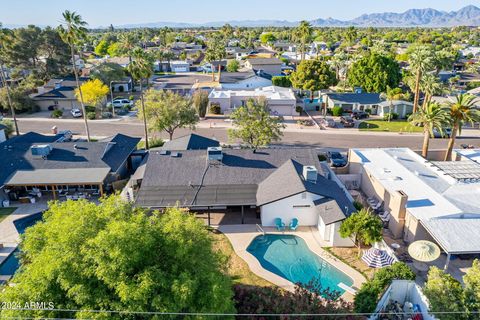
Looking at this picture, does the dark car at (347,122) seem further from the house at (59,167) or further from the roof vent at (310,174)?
the house at (59,167)

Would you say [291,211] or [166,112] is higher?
[166,112]

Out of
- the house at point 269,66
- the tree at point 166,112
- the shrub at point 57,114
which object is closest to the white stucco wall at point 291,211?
the tree at point 166,112

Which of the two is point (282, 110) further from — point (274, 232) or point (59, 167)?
point (59, 167)

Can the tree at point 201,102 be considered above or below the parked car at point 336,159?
above

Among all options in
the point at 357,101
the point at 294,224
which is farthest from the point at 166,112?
the point at 357,101

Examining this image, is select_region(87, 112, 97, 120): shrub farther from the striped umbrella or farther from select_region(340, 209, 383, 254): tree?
the striped umbrella

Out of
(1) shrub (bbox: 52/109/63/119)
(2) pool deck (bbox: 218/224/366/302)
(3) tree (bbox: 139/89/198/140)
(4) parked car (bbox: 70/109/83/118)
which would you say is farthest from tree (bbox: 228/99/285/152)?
(1) shrub (bbox: 52/109/63/119)

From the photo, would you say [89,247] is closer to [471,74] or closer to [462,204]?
[462,204]

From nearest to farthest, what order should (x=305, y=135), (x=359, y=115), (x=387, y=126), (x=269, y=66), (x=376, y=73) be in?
1. (x=305, y=135)
2. (x=387, y=126)
3. (x=359, y=115)
4. (x=376, y=73)
5. (x=269, y=66)
